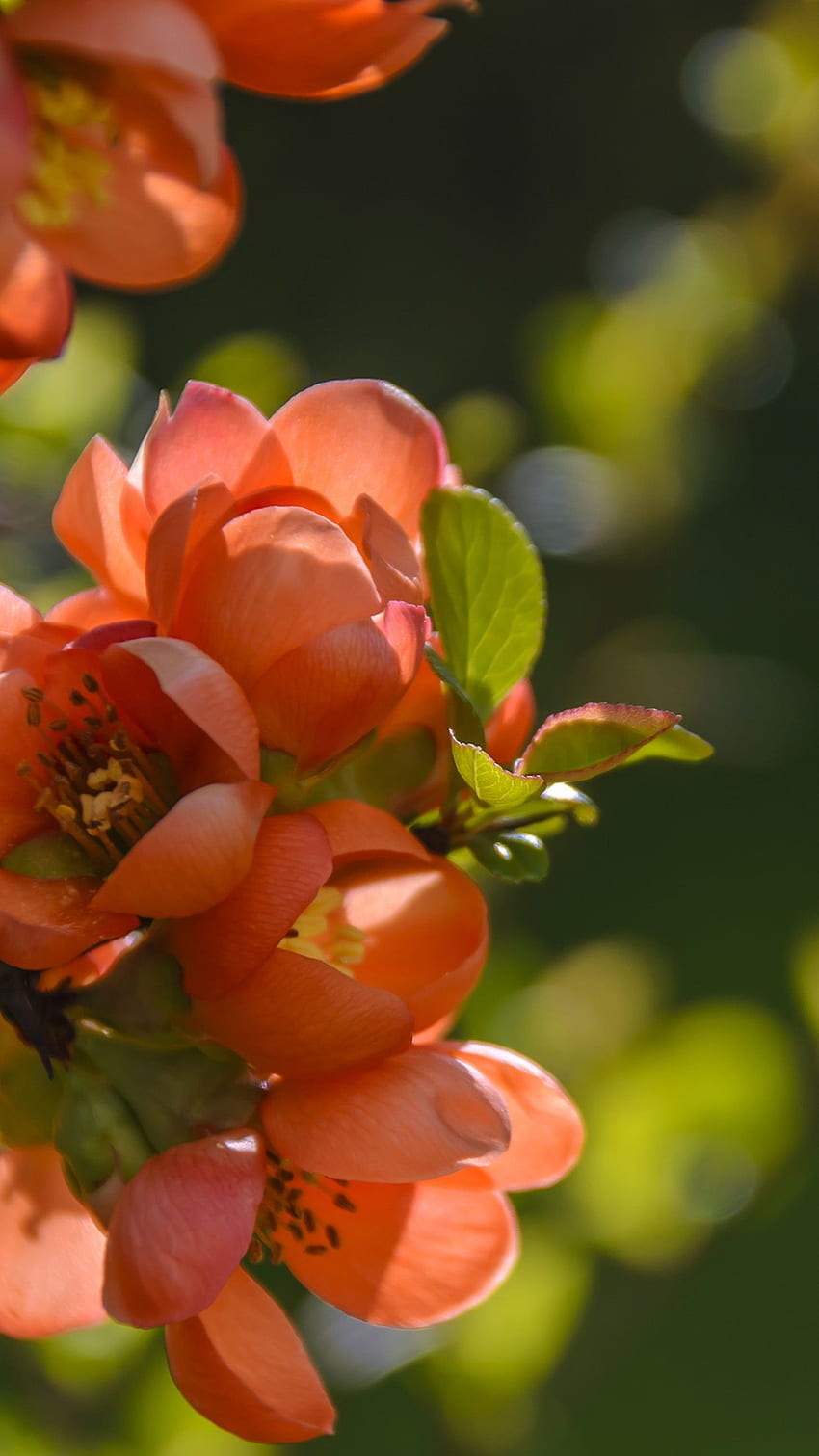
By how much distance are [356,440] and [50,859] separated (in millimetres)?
128

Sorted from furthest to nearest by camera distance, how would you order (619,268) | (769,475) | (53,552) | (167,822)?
(769,475)
(619,268)
(53,552)
(167,822)

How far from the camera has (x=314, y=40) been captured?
309 millimetres

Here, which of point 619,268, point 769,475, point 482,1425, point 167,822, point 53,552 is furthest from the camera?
point 769,475

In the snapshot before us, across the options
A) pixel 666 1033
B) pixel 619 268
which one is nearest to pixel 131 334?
→ pixel 619 268

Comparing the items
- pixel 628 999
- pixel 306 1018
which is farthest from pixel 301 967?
pixel 628 999

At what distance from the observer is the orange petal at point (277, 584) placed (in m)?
A: 0.34

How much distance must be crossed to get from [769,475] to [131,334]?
2249 millimetres

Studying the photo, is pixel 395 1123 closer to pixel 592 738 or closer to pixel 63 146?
pixel 592 738

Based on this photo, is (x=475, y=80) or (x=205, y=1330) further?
(x=475, y=80)

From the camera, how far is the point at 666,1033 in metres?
0.83

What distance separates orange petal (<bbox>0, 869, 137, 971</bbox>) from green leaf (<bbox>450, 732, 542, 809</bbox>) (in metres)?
0.08

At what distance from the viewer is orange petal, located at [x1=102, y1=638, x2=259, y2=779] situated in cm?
32

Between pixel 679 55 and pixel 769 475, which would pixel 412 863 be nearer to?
pixel 769 475

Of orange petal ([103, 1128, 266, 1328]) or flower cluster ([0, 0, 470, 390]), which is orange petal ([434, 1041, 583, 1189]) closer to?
orange petal ([103, 1128, 266, 1328])
